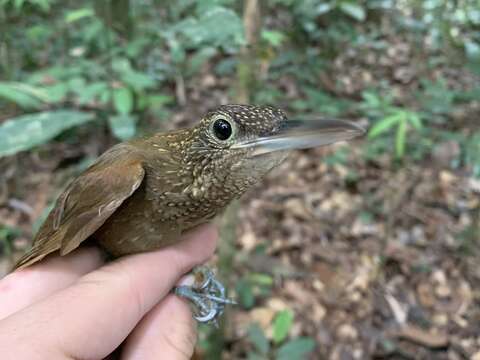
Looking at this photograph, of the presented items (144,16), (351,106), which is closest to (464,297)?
(351,106)

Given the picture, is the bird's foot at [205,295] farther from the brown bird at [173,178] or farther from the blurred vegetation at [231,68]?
the blurred vegetation at [231,68]

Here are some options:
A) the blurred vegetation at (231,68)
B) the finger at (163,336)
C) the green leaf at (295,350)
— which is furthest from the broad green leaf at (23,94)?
the green leaf at (295,350)

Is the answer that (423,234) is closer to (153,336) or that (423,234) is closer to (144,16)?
(153,336)

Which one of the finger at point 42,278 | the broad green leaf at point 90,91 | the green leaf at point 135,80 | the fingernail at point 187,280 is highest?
Answer: the green leaf at point 135,80

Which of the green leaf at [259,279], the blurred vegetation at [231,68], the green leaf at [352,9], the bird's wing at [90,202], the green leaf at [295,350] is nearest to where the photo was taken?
the bird's wing at [90,202]

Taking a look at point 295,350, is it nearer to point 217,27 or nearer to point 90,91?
point 217,27

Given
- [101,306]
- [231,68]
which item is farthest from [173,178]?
[231,68]

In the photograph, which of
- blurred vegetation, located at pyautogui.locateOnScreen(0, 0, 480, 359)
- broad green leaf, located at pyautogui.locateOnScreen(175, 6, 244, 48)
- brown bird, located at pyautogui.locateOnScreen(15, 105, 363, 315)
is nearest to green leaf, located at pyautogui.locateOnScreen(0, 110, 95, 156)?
blurred vegetation, located at pyautogui.locateOnScreen(0, 0, 480, 359)

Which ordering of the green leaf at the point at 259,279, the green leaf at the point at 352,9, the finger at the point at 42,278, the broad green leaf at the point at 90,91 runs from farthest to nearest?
the green leaf at the point at 352,9
the green leaf at the point at 259,279
the broad green leaf at the point at 90,91
the finger at the point at 42,278
